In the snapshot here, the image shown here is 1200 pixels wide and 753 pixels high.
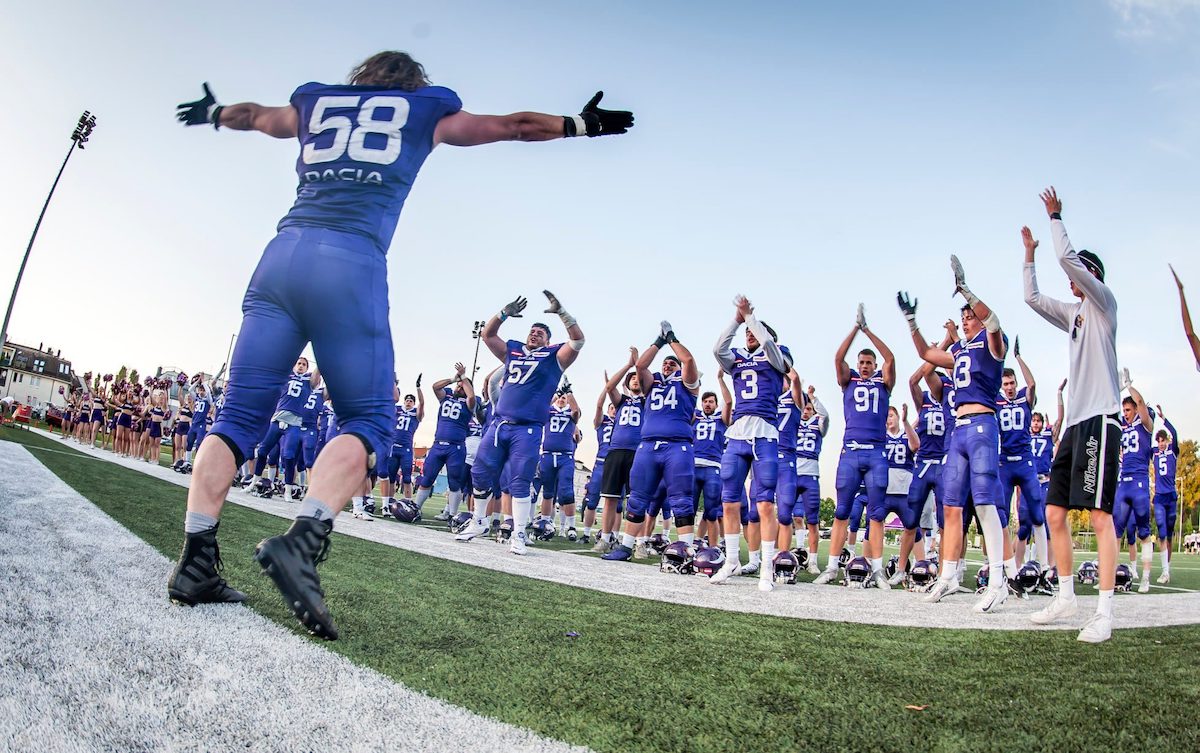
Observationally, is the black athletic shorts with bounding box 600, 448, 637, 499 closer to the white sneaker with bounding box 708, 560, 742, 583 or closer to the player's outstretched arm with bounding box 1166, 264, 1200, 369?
the white sneaker with bounding box 708, 560, 742, 583

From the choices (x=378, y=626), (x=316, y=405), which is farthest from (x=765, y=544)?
(x=316, y=405)

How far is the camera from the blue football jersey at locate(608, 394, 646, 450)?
39.1 ft

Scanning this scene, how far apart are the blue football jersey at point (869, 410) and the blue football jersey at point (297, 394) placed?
9872 mm

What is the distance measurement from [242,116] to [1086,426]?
18.4ft

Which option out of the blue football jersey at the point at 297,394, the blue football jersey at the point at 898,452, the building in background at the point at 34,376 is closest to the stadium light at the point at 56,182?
the blue football jersey at the point at 297,394

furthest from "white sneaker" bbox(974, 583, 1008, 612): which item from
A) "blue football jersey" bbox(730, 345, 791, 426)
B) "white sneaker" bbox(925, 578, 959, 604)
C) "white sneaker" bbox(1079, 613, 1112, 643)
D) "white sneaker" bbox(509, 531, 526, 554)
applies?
"white sneaker" bbox(509, 531, 526, 554)

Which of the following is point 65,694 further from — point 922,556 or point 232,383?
point 922,556

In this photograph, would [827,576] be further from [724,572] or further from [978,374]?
[978,374]

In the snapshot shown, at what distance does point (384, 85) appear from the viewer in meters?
3.07

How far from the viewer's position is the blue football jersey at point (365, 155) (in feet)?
9.56

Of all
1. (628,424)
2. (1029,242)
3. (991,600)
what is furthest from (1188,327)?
(628,424)

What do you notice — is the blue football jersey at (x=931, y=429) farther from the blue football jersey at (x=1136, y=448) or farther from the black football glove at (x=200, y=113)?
the black football glove at (x=200, y=113)

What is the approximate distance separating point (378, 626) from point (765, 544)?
483 cm

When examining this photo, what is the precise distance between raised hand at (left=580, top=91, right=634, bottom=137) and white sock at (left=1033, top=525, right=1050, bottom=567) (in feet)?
30.8
